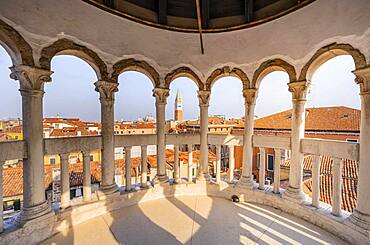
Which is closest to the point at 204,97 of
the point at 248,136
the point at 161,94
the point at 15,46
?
the point at 161,94

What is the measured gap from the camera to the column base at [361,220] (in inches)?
160

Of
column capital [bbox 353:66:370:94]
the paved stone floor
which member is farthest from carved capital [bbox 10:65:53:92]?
column capital [bbox 353:66:370:94]

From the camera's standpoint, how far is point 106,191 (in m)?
5.70

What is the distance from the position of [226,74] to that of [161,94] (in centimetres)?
242

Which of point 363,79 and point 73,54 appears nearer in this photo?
point 363,79

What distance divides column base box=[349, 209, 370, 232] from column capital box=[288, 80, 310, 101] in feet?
9.68

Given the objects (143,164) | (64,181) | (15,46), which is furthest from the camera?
(143,164)

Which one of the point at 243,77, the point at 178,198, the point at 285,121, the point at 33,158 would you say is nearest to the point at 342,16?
the point at 243,77

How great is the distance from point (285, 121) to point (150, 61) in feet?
61.7

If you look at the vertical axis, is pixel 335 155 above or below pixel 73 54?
below

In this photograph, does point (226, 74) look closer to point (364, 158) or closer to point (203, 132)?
point (203, 132)

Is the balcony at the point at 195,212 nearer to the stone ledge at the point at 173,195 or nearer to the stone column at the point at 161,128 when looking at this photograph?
the stone ledge at the point at 173,195

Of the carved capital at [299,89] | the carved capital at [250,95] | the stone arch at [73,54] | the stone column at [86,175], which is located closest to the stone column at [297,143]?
the carved capital at [299,89]

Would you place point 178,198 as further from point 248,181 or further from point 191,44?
point 191,44
